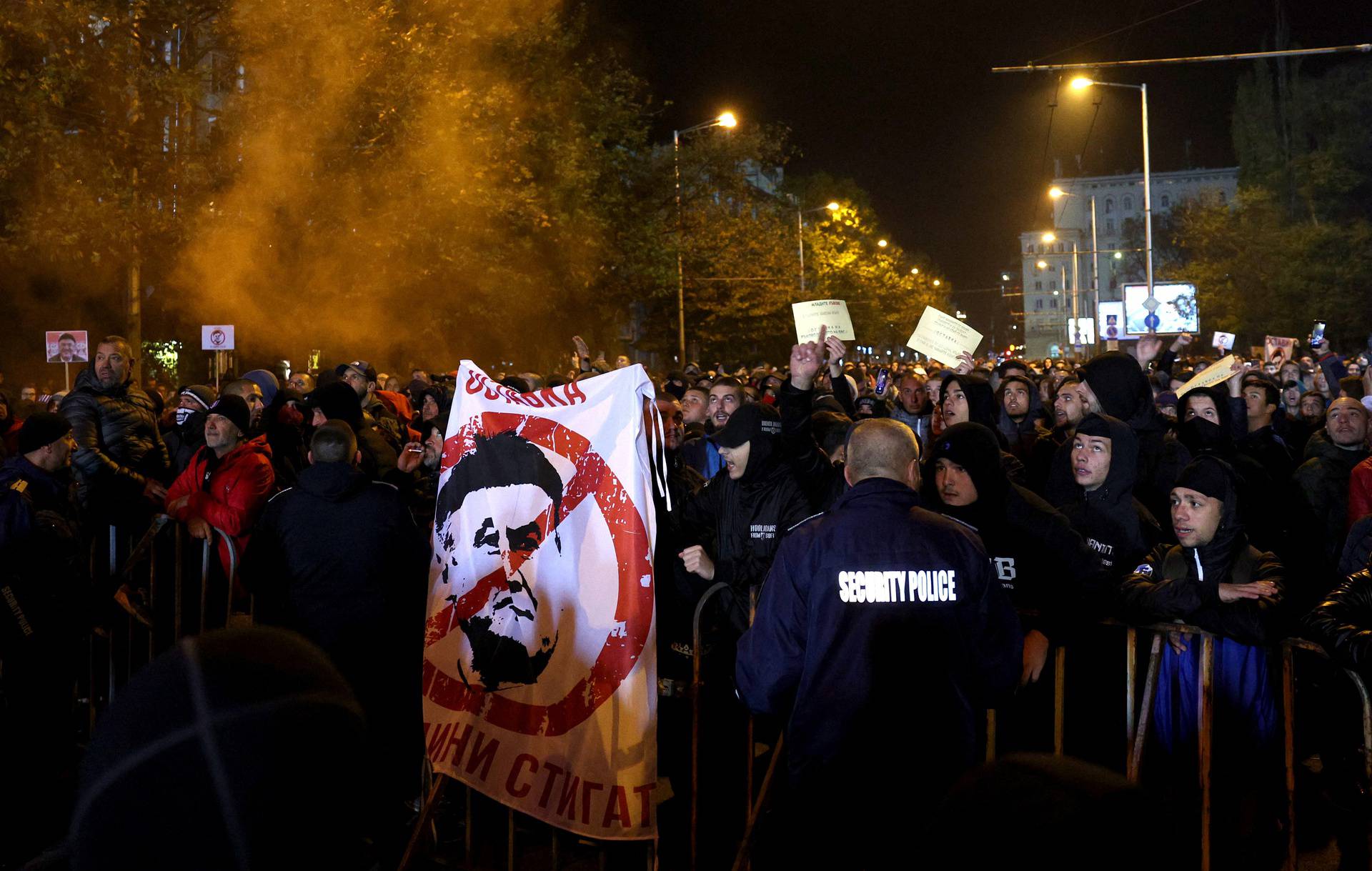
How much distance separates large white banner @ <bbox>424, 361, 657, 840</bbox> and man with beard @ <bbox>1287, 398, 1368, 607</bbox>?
173 inches

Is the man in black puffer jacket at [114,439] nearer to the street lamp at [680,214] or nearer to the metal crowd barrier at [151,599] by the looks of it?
the metal crowd barrier at [151,599]

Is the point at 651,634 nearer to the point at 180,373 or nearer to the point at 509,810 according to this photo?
the point at 509,810

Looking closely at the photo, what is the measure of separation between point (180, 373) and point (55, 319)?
3.01m

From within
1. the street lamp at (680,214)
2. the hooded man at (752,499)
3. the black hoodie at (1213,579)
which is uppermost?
the street lamp at (680,214)

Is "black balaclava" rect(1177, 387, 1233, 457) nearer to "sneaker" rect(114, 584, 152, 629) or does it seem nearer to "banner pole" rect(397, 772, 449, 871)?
"banner pole" rect(397, 772, 449, 871)

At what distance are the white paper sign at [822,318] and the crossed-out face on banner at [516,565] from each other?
808 centimetres

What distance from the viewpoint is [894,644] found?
11.7 ft

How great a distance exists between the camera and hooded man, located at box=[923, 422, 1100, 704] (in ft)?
15.3

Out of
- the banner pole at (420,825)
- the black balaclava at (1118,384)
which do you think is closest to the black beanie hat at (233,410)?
the banner pole at (420,825)

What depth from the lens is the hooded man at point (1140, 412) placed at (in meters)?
7.07

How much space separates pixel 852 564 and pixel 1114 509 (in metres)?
2.51

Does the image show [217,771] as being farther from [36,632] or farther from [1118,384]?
[1118,384]

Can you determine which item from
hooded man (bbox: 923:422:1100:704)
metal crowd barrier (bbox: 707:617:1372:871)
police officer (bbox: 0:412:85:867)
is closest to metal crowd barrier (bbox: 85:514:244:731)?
police officer (bbox: 0:412:85:867)

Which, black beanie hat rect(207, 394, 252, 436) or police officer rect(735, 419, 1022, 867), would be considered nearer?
police officer rect(735, 419, 1022, 867)
